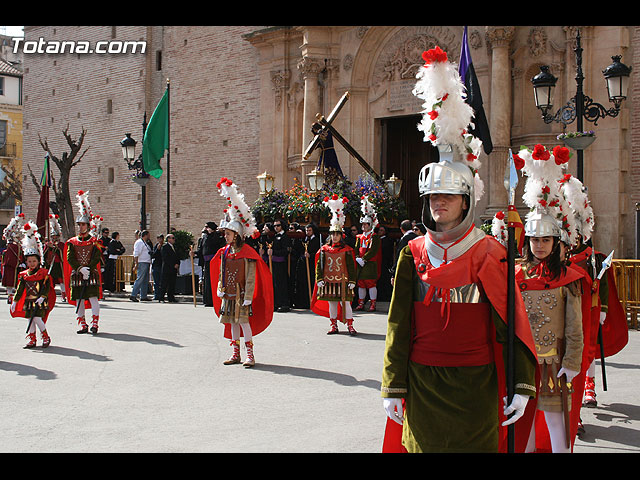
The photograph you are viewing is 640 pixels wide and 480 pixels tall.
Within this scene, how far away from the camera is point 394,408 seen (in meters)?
4.30

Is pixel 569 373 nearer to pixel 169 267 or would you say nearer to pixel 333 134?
pixel 169 267

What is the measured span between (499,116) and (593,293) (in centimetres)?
1468

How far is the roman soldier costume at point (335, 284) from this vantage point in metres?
13.4

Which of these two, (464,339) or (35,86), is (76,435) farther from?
(35,86)

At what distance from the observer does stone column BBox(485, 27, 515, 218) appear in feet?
68.4

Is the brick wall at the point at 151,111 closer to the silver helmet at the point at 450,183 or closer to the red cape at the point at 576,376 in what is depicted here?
the red cape at the point at 576,376

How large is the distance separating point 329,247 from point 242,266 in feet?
13.3

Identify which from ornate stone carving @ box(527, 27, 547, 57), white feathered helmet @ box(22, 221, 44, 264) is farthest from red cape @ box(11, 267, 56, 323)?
ornate stone carving @ box(527, 27, 547, 57)

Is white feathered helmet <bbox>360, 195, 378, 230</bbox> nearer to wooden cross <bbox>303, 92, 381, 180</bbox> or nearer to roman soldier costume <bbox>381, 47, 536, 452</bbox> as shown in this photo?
wooden cross <bbox>303, 92, 381, 180</bbox>

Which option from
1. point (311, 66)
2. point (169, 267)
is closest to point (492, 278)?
point (169, 267)

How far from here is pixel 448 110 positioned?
14.3ft

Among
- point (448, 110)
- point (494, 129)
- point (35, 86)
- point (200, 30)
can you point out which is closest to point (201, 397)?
point (448, 110)

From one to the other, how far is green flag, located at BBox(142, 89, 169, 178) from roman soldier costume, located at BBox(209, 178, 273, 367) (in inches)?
548

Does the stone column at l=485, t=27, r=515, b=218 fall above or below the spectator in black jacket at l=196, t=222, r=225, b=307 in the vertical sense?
above
